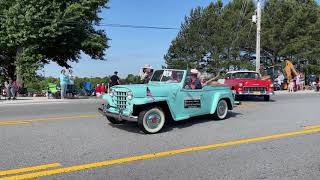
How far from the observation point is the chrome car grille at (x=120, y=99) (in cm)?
1036

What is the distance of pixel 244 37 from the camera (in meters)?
45.6

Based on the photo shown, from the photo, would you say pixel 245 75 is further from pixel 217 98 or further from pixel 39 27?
pixel 39 27

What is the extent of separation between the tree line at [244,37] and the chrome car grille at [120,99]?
3414 cm

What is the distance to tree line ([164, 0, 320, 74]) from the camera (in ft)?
141

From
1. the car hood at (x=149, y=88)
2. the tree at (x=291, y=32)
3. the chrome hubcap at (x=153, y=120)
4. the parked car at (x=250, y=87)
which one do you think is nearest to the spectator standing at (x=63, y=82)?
the parked car at (x=250, y=87)

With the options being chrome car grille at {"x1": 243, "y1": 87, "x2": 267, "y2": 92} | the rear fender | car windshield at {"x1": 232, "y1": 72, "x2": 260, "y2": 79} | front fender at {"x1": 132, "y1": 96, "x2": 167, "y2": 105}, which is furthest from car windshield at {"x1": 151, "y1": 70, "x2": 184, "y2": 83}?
car windshield at {"x1": 232, "y1": 72, "x2": 260, "y2": 79}

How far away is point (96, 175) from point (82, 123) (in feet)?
17.6

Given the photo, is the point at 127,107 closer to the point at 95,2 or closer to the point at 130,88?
the point at 130,88

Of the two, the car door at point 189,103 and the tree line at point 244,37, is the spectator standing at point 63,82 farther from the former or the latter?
the tree line at point 244,37

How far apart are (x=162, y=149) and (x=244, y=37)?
3871 centimetres

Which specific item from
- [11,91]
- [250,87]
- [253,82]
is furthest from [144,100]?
[11,91]

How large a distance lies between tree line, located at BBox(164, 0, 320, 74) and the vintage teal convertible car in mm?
32058

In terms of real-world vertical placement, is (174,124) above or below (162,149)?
above

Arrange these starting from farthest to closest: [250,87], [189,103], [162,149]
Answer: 1. [250,87]
2. [189,103]
3. [162,149]
